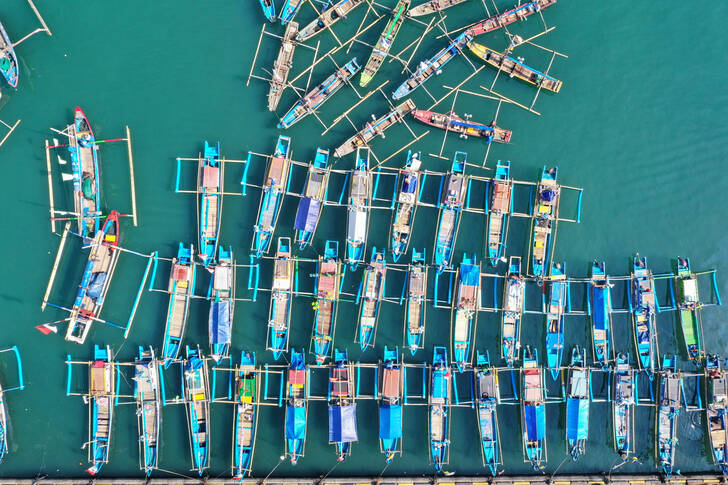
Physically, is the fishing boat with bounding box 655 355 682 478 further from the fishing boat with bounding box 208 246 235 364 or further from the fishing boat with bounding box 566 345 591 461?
the fishing boat with bounding box 208 246 235 364

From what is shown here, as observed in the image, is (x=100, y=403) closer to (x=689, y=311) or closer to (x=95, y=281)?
(x=95, y=281)

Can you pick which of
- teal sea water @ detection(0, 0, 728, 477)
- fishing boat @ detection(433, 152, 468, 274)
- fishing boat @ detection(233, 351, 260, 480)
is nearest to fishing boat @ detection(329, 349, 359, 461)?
teal sea water @ detection(0, 0, 728, 477)

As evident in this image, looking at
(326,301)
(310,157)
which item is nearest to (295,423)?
(326,301)

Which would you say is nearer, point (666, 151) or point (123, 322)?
point (123, 322)

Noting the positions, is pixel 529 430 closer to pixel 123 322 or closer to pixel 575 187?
pixel 575 187

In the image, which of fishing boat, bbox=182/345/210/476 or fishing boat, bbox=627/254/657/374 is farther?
fishing boat, bbox=627/254/657/374

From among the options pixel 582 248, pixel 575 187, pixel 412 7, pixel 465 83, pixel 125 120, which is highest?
pixel 412 7

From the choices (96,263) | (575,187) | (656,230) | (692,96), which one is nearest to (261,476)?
(96,263)
